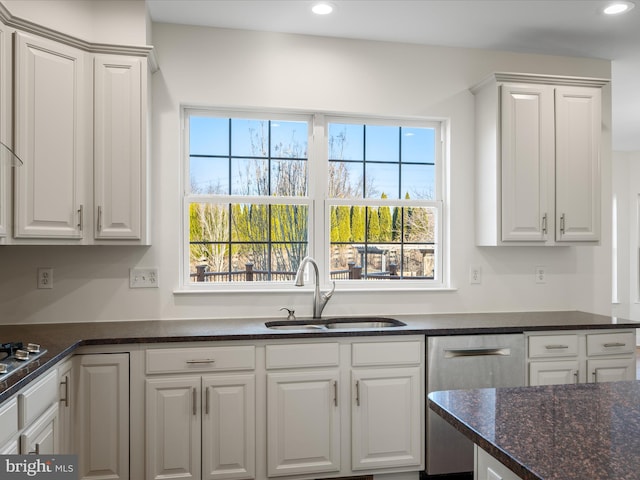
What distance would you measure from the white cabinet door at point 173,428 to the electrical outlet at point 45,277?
924mm

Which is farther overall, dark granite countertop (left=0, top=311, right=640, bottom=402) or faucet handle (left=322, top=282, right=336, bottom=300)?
faucet handle (left=322, top=282, right=336, bottom=300)

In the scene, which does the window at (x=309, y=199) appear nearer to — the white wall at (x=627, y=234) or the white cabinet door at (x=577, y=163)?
the white cabinet door at (x=577, y=163)

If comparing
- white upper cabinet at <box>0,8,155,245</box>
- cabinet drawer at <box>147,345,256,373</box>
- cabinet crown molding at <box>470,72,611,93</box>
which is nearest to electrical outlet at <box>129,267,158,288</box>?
white upper cabinet at <box>0,8,155,245</box>

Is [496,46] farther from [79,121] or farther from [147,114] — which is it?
[79,121]

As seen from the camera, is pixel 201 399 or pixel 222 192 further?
pixel 222 192

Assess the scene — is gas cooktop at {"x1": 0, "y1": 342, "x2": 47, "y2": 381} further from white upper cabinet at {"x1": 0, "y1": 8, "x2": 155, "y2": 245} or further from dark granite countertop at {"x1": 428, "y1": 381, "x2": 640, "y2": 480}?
dark granite countertop at {"x1": 428, "y1": 381, "x2": 640, "y2": 480}

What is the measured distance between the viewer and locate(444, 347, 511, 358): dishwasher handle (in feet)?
9.05

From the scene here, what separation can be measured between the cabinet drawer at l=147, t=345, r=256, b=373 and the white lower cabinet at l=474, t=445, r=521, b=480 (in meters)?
1.42

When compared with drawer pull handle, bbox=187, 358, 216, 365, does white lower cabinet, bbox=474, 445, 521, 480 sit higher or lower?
higher

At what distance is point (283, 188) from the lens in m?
3.29

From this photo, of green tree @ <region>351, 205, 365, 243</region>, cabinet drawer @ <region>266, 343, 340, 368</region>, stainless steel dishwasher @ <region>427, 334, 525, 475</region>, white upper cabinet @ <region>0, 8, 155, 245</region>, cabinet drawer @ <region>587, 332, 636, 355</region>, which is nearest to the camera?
white upper cabinet @ <region>0, 8, 155, 245</region>

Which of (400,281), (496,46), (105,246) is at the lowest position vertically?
(400,281)

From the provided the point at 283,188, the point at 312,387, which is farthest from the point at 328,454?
the point at 283,188

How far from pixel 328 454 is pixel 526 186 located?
1.94 metres
